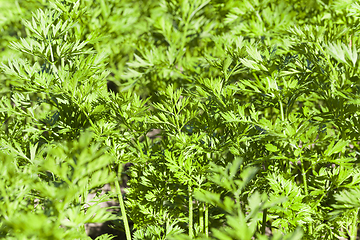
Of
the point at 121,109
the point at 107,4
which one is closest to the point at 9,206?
the point at 121,109

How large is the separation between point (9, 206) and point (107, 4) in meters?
1.55

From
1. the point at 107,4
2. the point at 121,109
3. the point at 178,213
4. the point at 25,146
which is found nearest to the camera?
the point at 121,109

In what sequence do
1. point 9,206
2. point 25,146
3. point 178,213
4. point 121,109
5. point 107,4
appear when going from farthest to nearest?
point 107,4, point 178,213, point 25,146, point 121,109, point 9,206

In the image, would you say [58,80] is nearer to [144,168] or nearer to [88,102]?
[88,102]

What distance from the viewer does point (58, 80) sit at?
903 mm

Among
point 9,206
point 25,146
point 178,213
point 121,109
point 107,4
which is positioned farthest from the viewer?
point 107,4

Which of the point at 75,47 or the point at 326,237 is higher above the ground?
the point at 75,47

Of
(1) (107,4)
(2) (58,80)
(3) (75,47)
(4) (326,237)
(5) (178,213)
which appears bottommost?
(4) (326,237)

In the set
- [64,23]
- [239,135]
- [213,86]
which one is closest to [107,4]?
[64,23]

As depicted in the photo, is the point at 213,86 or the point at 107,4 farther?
the point at 107,4

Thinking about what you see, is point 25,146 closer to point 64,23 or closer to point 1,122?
point 1,122

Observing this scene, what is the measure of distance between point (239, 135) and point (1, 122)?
100 cm

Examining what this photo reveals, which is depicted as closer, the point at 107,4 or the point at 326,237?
the point at 326,237

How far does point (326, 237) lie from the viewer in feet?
3.28
